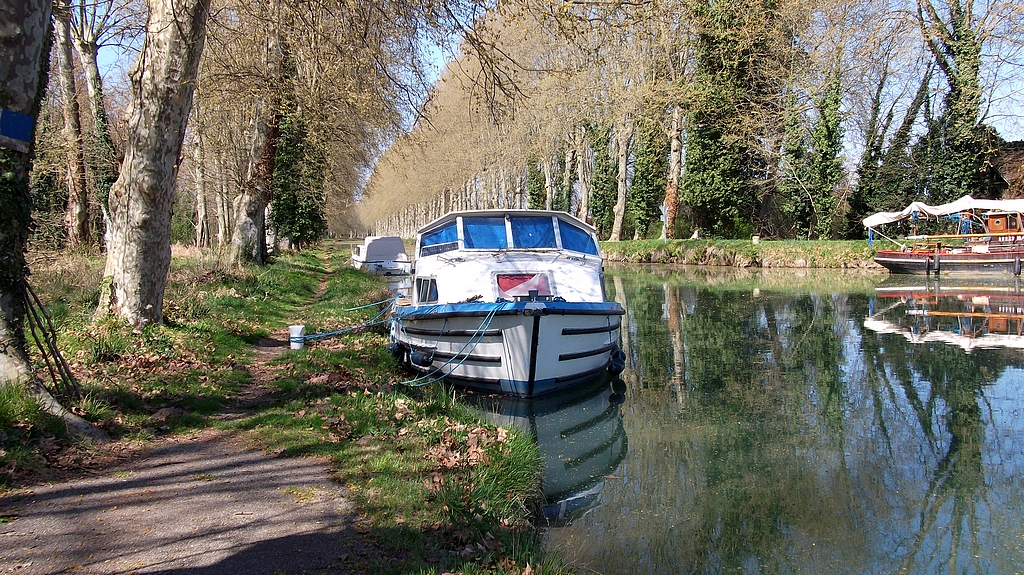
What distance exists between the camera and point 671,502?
6031 millimetres

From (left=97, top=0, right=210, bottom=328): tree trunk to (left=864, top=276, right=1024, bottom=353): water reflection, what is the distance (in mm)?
13087

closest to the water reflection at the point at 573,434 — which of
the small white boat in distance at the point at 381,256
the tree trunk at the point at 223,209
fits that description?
the tree trunk at the point at 223,209

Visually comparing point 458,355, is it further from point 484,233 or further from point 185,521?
point 185,521

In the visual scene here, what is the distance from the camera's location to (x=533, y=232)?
11430 mm

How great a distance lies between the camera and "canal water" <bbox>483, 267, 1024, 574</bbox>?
A: 514 centimetres

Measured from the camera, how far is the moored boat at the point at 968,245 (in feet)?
80.8

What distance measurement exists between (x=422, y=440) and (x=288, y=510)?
1.91 meters

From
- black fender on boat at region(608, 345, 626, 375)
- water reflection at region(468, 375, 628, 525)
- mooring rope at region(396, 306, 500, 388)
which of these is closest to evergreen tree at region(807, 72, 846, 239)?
black fender on boat at region(608, 345, 626, 375)

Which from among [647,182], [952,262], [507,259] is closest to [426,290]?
[507,259]

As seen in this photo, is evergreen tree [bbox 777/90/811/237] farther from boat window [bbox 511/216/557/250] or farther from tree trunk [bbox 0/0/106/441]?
tree trunk [bbox 0/0/106/441]

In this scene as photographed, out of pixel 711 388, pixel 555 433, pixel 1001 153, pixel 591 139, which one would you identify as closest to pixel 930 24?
pixel 1001 153

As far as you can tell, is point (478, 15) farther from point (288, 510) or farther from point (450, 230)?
point (288, 510)

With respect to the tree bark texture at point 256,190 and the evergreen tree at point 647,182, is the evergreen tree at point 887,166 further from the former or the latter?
the tree bark texture at point 256,190

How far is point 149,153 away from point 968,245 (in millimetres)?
28191
